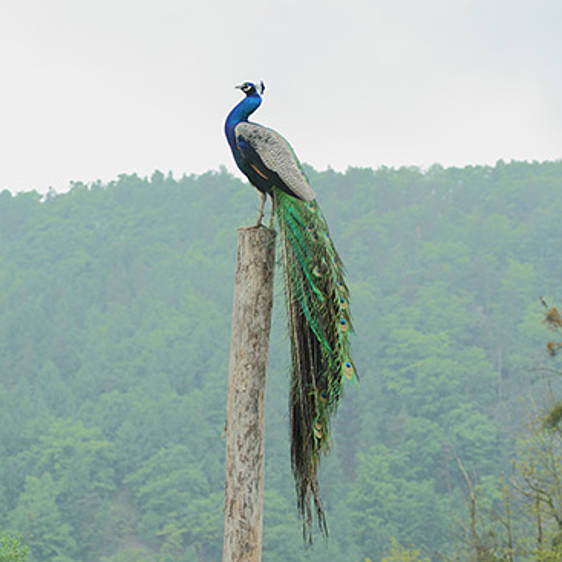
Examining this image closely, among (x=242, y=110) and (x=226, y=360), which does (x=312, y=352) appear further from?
(x=226, y=360)

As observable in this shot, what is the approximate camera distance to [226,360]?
51969 mm

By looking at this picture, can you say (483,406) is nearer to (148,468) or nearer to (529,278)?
(529,278)

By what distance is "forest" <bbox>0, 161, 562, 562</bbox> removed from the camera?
37.8 meters

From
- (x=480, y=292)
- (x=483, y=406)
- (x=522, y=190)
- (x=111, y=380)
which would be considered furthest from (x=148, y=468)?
(x=522, y=190)

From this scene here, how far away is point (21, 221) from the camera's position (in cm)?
7019

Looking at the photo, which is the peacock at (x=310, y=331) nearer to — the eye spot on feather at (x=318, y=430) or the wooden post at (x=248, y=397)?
the eye spot on feather at (x=318, y=430)

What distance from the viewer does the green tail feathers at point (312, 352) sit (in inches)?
149

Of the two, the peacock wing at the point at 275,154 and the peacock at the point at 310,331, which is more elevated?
the peacock wing at the point at 275,154

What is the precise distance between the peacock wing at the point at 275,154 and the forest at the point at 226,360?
19.9 meters

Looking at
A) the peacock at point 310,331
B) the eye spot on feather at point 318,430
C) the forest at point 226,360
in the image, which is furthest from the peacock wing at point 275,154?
the forest at point 226,360

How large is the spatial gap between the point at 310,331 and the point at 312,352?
9cm

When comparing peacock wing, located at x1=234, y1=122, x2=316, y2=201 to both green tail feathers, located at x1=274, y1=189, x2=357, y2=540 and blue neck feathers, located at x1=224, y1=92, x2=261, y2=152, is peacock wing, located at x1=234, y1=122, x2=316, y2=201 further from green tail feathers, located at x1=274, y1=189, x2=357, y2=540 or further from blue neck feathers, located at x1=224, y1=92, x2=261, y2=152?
green tail feathers, located at x1=274, y1=189, x2=357, y2=540

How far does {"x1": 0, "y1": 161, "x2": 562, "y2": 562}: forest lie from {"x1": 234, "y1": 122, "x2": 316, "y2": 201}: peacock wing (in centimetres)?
1987

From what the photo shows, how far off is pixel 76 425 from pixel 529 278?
28.9 meters
